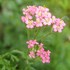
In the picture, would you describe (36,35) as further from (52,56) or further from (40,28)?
(52,56)

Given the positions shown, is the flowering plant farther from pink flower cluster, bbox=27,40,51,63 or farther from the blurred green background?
the blurred green background

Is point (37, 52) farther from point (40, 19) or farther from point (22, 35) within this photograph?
point (22, 35)

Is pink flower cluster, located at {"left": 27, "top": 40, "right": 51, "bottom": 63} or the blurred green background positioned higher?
the blurred green background

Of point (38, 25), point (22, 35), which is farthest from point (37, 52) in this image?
point (22, 35)

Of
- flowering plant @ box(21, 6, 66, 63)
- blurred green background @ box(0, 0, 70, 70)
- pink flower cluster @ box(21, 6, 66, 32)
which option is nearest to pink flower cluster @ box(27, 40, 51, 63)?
flowering plant @ box(21, 6, 66, 63)

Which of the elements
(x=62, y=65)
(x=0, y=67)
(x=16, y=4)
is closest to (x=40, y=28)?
(x=0, y=67)

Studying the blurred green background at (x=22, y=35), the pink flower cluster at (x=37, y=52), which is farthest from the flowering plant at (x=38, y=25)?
the blurred green background at (x=22, y=35)

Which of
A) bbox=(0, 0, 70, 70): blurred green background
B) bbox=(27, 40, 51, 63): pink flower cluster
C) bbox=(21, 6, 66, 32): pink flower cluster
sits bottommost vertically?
bbox=(27, 40, 51, 63): pink flower cluster

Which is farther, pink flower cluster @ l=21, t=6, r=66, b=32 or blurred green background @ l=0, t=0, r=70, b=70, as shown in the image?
blurred green background @ l=0, t=0, r=70, b=70

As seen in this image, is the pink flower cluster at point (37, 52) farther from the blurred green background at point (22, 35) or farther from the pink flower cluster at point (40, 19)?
the blurred green background at point (22, 35)
